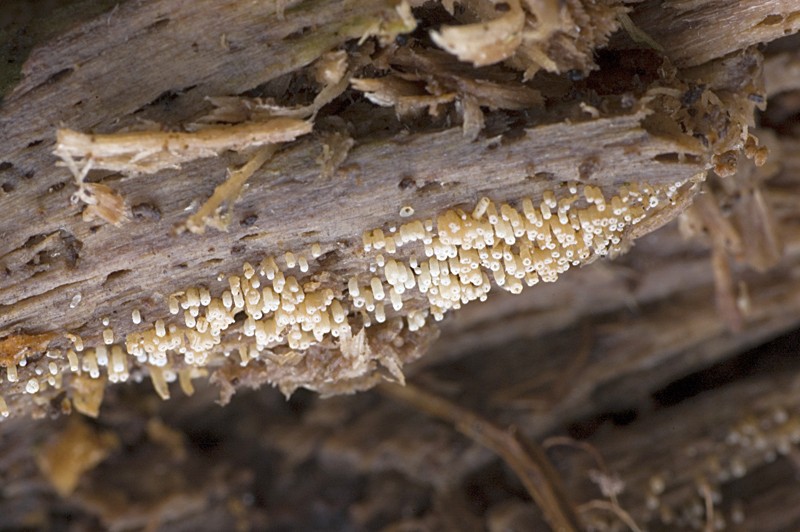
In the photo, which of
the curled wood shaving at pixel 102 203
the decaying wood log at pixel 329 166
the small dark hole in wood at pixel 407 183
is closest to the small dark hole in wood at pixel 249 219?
the decaying wood log at pixel 329 166

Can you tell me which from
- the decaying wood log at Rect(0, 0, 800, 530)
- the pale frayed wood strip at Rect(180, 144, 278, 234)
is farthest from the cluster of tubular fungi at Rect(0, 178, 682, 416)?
the pale frayed wood strip at Rect(180, 144, 278, 234)

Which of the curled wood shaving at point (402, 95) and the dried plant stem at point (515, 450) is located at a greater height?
the curled wood shaving at point (402, 95)

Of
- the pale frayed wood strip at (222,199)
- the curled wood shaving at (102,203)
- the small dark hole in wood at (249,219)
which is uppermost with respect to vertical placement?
the curled wood shaving at (102,203)

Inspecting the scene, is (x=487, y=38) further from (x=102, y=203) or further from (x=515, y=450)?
(x=515, y=450)

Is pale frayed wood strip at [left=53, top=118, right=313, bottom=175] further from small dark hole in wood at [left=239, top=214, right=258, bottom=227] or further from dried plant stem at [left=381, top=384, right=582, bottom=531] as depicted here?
dried plant stem at [left=381, top=384, right=582, bottom=531]

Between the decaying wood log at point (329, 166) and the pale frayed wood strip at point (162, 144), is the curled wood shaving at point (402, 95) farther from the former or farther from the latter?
the pale frayed wood strip at point (162, 144)
